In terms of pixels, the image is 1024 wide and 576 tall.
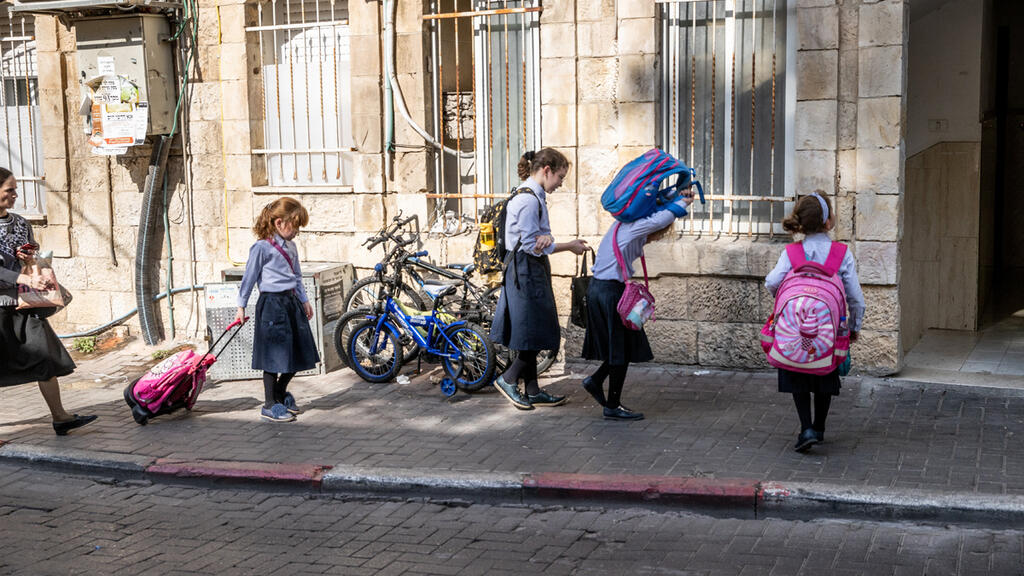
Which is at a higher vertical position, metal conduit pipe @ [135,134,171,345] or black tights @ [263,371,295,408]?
metal conduit pipe @ [135,134,171,345]

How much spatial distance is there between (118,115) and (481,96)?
11.3 feet

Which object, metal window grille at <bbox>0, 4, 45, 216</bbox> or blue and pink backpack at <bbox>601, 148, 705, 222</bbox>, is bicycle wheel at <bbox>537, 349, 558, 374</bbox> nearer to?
blue and pink backpack at <bbox>601, 148, 705, 222</bbox>

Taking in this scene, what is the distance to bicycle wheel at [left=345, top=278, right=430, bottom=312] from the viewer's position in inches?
369

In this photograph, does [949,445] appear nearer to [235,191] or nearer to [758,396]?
[758,396]

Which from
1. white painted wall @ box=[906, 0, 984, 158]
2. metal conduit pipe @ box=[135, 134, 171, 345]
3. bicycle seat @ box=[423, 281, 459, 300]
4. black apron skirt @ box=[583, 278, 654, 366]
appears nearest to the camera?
black apron skirt @ box=[583, 278, 654, 366]

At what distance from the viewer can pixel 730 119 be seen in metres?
9.09

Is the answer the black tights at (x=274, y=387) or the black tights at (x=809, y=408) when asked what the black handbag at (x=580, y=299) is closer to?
the black tights at (x=809, y=408)

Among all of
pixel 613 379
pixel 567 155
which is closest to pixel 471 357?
pixel 613 379

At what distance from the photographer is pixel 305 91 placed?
10.7 metres

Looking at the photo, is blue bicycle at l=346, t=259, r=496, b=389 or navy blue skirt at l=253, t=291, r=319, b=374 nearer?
navy blue skirt at l=253, t=291, r=319, b=374

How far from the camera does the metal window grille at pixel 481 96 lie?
31.9 ft

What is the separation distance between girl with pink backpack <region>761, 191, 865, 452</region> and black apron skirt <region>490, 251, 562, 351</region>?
1665 mm

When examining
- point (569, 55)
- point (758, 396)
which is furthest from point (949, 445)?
point (569, 55)

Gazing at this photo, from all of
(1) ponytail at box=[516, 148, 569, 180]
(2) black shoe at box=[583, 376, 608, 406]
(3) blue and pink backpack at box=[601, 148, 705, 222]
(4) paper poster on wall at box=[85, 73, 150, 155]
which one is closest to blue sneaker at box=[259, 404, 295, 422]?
(2) black shoe at box=[583, 376, 608, 406]
